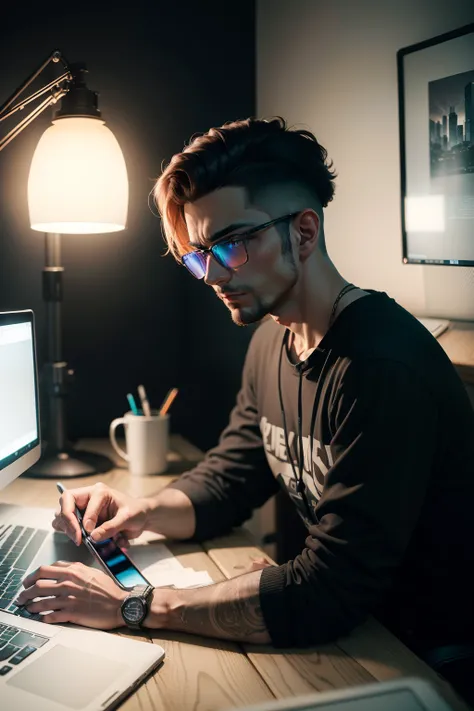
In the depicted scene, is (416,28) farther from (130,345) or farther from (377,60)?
(130,345)

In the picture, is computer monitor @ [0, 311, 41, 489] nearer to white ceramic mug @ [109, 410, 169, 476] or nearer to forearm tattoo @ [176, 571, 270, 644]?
white ceramic mug @ [109, 410, 169, 476]

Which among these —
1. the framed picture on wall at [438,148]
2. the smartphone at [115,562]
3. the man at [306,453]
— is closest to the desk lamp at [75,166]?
the man at [306,453]

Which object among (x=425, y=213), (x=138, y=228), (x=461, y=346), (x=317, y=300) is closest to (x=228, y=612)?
(x=317, y=300)

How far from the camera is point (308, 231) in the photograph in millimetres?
1179

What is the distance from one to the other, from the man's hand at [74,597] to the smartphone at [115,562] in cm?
6

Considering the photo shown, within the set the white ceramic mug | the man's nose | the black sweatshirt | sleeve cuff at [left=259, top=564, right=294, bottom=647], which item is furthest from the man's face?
the white ceramic mug

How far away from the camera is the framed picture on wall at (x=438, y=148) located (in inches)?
51.3

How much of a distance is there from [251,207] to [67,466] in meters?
0.84

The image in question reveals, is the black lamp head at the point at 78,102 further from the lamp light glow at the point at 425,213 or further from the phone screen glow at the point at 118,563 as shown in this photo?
the phone screen glow at the point at 118,563

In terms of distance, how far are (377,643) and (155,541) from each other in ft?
1.62

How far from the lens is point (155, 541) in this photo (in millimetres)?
1282

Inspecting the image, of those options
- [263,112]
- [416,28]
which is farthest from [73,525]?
[263,112]

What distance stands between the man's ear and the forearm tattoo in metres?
0.53

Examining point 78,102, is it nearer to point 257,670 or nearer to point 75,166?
point 75,166
